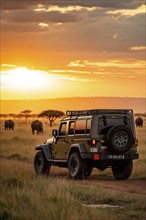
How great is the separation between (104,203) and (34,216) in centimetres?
379

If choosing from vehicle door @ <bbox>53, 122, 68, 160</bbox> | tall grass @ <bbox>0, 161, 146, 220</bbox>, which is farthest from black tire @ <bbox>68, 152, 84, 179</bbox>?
tall grass @ <bbox>0, 161, 146, 220</bbox>

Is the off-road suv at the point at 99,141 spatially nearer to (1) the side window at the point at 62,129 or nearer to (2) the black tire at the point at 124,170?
(2) the black tire at the point at 124,170

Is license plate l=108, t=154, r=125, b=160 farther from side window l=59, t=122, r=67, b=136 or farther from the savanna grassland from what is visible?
side window l=59, t=122, r=67, b=136

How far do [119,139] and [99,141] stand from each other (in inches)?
25.9

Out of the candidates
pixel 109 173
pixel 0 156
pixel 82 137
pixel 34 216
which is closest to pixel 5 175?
pixel 82 137

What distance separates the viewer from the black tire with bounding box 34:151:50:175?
21670 millimetres

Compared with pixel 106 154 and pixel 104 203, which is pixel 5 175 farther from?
pixel 104 203

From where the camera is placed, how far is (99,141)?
19438 mm

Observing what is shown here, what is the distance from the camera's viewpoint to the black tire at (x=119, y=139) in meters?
19.0

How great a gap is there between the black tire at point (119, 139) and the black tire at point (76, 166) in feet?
3.73

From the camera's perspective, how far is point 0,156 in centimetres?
3102

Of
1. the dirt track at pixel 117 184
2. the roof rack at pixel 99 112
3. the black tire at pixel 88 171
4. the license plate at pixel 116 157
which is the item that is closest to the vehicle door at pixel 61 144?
the roof rack at pixel 99 112

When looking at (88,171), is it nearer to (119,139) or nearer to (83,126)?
(83,126)

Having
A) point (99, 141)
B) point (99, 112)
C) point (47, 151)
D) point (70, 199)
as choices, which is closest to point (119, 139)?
point (99, 141)
